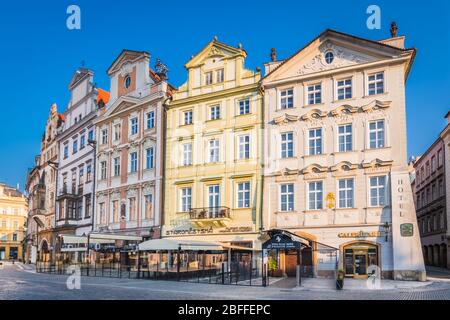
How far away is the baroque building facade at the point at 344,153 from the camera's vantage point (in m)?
29.3

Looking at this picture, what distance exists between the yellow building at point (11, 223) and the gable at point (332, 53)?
8862 centimetres

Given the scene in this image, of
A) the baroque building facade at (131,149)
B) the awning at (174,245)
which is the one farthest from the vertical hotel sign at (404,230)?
the baroque building facade at (131,149)

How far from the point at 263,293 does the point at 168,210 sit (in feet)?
58.3

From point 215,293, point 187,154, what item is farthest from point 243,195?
point 215,293

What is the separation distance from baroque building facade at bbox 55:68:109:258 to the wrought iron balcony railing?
49.5ft

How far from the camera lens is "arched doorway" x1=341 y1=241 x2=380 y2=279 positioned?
97.2ft

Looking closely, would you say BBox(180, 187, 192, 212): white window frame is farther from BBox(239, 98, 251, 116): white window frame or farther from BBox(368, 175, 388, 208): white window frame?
BBox(368, 175, 388, 208): white window frame

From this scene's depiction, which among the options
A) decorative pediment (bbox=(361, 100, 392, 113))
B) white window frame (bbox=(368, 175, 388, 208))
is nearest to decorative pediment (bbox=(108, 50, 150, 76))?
decorative pediment (bbox=(361, 100, 392, 113))

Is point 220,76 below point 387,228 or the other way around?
the other way around

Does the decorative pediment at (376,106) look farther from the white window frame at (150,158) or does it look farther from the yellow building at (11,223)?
the yellow building at (11,223)

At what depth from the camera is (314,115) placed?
1293 inches

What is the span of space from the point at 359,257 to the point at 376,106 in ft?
29.7

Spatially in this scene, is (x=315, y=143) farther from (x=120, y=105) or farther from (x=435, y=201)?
(x=120, y=105)
